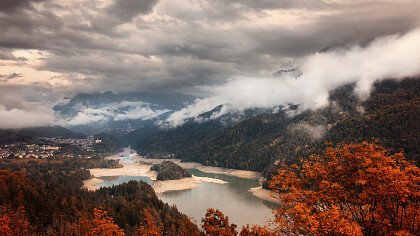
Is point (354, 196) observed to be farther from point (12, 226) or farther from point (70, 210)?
point (70, 210)

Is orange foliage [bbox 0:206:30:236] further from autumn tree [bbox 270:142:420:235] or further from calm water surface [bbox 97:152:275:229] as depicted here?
Answer: calm water surface [bbox 97:152:275:229]

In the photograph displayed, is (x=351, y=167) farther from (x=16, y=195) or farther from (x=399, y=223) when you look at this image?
(x=16, y=195)

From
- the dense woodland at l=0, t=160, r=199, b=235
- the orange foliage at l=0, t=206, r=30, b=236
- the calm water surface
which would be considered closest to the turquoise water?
the calm water surface

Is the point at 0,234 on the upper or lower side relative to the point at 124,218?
upper

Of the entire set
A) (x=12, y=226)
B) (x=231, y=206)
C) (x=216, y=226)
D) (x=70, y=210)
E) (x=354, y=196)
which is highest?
(x=354, y=196)

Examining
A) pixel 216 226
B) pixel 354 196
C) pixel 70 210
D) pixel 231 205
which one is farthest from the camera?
pixel 231 205

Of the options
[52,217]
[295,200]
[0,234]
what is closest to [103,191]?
[52,217]

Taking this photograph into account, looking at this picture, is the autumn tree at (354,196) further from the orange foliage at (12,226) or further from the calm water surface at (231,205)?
the calm water surface at (231,205)

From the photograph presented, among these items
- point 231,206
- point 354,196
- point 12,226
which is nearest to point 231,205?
point 231,206
